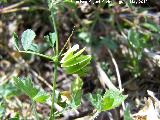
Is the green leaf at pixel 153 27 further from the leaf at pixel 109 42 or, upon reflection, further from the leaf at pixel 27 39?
the leaf at pixel 27 39

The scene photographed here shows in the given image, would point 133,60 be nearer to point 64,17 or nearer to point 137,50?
point 137,50

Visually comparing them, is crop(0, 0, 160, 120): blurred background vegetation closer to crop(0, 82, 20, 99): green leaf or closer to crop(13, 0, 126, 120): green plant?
crop(0, 82, 20, 99): green leaf

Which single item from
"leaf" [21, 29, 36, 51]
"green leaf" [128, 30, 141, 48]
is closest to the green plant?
"leaf" [21, 29, 36, 51]

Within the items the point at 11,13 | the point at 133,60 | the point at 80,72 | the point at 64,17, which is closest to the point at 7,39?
the point at 11,13

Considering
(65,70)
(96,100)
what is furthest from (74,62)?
(96,100)

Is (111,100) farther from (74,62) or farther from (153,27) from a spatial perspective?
(153,27)

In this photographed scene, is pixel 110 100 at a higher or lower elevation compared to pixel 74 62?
lower
